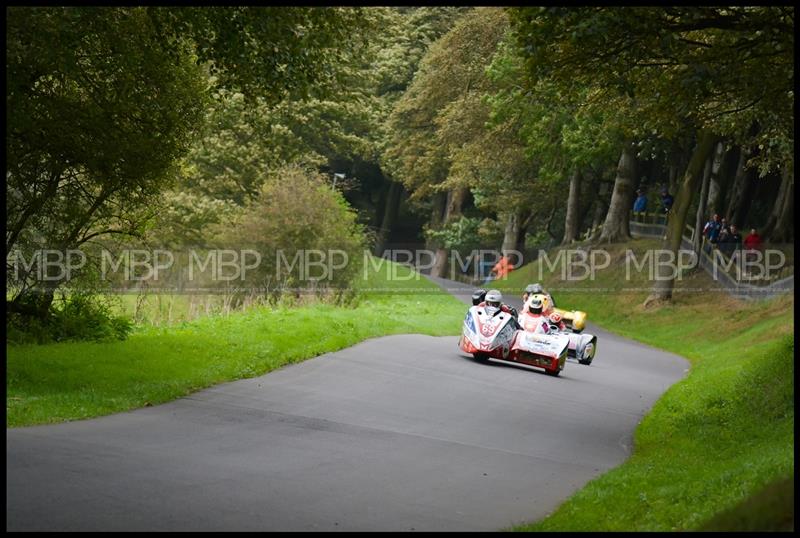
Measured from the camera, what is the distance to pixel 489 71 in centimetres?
4428

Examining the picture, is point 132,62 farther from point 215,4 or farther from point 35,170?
point 35,170

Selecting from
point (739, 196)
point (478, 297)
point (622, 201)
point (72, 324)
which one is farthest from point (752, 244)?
point (72, 324)

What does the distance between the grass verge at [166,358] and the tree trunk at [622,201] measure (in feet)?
60.6

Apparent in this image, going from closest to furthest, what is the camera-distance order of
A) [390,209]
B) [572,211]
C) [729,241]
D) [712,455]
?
[712,455] < [729,241] < [572,211] < [390,209]

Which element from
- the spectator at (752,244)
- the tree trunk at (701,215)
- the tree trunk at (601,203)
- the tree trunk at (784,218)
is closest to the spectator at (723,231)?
the tree trunk at (701,215)

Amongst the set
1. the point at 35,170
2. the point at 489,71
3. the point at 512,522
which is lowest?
the point at 512,522

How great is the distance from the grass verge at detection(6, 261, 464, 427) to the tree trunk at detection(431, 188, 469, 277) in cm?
3597

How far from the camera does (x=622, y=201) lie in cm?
4959

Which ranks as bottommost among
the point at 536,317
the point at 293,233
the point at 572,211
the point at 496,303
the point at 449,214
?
the point at 536,317

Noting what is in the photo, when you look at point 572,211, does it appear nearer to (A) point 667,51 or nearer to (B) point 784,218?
(B) point 784,218

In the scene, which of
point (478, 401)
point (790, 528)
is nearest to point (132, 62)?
point (478, 401)

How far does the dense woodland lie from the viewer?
15.9 meters

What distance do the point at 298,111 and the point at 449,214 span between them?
19099 millimetres

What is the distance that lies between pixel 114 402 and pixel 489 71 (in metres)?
31.0
